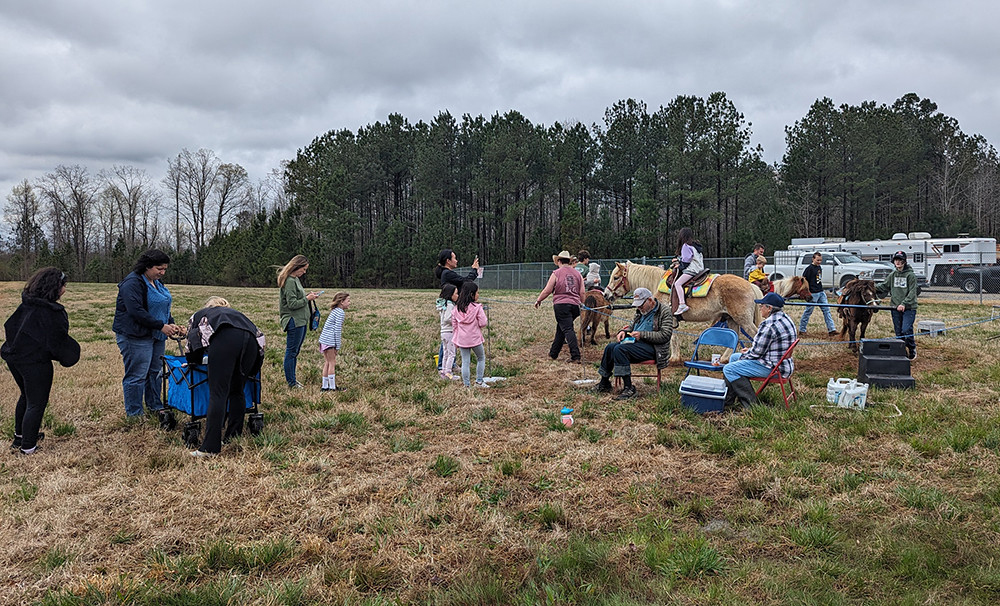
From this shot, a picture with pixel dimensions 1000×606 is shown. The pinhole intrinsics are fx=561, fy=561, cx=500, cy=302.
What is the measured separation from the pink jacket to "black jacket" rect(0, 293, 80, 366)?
4188mm

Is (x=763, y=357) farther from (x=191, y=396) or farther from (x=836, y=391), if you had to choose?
(x=191, y=396)

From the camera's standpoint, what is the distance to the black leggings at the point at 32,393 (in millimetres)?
4941

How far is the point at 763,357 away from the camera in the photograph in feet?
20.4

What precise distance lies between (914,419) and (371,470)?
17.3 ft

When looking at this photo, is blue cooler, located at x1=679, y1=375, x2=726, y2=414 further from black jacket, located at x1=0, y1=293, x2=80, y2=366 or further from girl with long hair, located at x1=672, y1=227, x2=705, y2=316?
black jacket, located at x1=0, y1=293, x2=80, y2=366

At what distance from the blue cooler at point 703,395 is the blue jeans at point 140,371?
5.63 metres

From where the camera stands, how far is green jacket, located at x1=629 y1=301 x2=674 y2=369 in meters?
6.85

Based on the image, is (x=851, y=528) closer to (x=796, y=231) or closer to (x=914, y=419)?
(x=914, y=419)

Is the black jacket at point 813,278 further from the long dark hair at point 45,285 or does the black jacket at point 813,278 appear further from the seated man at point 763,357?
the long dark hair at point 45,285

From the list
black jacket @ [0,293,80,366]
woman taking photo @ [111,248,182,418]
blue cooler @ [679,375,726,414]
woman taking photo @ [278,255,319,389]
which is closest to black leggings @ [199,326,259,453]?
woman taking photo @ [111,248,182,418]

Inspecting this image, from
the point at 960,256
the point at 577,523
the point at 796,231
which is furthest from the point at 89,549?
the point at 796,231

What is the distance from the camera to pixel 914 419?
5.58m

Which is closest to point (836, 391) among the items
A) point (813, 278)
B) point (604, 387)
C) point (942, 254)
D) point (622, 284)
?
point (604, 387)

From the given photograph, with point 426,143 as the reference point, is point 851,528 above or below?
below
